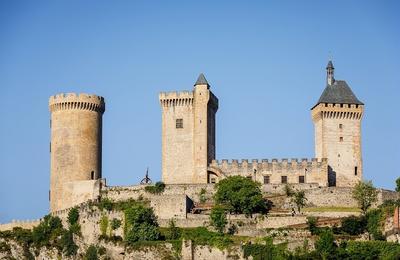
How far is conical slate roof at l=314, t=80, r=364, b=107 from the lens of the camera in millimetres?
100750

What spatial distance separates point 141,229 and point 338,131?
19.5 metres

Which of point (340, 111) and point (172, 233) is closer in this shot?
point (172, 233)

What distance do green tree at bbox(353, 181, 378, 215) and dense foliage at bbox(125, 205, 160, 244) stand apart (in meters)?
14.4

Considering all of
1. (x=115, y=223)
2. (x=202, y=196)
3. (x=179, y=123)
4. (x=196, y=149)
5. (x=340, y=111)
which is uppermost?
(x=340, y=111)

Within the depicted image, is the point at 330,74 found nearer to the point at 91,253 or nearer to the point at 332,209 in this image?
the point at 332,209

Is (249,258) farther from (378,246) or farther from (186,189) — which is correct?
Result: (186,189)

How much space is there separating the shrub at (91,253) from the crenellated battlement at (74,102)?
Answer: 598 inches

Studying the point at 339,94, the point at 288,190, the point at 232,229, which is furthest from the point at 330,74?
the point at 232,229

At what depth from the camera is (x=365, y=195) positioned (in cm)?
9312

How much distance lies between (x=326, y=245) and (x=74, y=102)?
2683cm

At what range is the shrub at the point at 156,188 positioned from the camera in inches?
3794

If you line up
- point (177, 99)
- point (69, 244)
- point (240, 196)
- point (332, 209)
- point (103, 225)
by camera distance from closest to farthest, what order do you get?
point (103, 225)
point (69, 244)
point (240, 196)
point (332, 209)
point (177, 99)

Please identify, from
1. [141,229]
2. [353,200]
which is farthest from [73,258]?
[353,200]

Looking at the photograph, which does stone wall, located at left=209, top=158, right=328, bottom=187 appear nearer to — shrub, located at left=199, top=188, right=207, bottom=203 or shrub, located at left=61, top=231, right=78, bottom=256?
shrub, located at left=199, top=188, right=207, bottom=203
